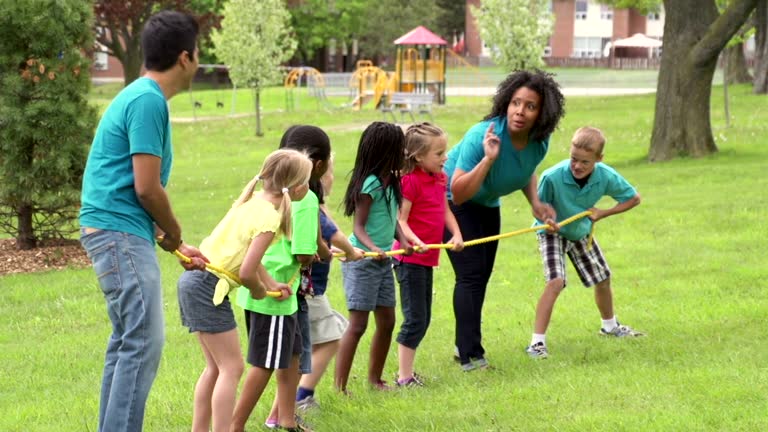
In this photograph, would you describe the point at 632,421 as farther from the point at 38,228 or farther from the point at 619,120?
the point at 619,120

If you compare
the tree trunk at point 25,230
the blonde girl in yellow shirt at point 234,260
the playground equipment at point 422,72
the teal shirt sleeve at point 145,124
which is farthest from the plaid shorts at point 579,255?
the playground equipment at point 422,72

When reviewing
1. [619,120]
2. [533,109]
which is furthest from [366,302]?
[619,120]

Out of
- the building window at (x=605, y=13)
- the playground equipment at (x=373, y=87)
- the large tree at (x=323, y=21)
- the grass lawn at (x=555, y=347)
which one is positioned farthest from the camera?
the building window at (x=605, y=13)

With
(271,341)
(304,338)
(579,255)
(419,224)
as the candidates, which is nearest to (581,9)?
(579,255)

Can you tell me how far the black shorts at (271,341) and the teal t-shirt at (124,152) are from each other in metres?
0.82

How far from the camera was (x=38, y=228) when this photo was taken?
40.3ft

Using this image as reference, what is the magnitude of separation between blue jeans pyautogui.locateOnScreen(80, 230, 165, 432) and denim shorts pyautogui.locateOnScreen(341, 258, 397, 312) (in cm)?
161

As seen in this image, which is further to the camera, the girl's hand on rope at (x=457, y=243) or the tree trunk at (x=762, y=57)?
the tree trunk at (x=762, y=57)

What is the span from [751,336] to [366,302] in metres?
2.65

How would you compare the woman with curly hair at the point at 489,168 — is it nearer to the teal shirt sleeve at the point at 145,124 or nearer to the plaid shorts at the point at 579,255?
the plaid shorts at the point at 579,255

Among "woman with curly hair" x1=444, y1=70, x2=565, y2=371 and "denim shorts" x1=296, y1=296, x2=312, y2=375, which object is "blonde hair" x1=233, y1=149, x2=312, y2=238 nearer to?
"denim shorts" x1=296, y1=296, x2=312, y2=375

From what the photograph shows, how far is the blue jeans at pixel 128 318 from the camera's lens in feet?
14.7

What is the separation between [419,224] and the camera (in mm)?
6422

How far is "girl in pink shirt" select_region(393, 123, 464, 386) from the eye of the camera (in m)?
6.33
